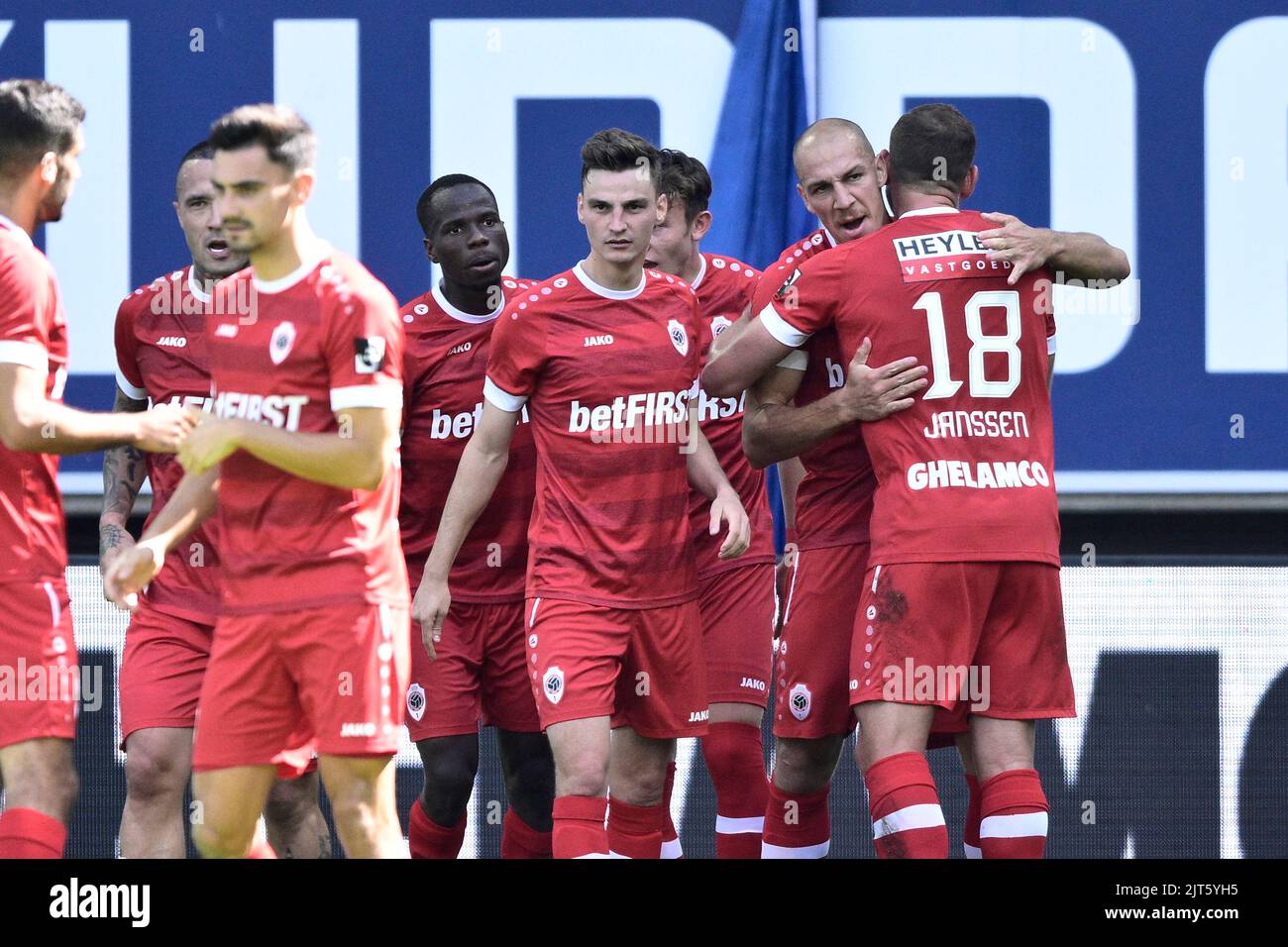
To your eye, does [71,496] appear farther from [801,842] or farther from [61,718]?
[801,842]

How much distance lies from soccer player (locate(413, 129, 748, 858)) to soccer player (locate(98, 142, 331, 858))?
732 millimetres

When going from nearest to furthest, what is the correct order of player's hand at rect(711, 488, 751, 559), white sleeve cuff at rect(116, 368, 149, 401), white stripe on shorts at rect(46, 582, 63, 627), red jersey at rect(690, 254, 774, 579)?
white stripe on shorts at rect(46, 582, 63, 627) → player's hand at rect(711, 488, 751, 559) → white sleeve cuff at rect(116, 368, 149, 401) → red jersey at rect(690, 254, 774, 579)

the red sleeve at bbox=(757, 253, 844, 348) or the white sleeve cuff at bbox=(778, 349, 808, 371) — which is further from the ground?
the red sleeve at bbox=(757, 253, 844, 348)

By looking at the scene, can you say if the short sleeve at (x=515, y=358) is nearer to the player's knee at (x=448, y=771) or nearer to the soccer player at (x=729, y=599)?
the soccer player at (x=729, y=599)

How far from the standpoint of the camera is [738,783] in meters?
5.64

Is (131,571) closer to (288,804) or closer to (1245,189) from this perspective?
(288,804)

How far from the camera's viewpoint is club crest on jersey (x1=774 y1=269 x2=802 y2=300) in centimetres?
491

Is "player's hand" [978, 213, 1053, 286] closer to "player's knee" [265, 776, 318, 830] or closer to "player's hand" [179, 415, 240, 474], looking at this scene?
"player's hand" [179, 415, 240, 474]

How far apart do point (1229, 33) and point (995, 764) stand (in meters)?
3.79

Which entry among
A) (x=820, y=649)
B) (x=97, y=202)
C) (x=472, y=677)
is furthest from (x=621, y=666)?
(x=97, y=202)

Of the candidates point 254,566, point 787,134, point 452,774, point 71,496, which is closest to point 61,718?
point 254,566

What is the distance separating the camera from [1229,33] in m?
7.21

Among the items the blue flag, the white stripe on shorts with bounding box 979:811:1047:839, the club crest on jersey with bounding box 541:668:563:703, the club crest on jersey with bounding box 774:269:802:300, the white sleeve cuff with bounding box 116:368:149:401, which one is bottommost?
the white stripe on shorts with bounding box 979:811:1047:839

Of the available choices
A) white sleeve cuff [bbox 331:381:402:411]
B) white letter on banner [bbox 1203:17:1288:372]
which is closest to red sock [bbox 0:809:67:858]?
white sleeve cuff [bbox 331:381:402:411]
